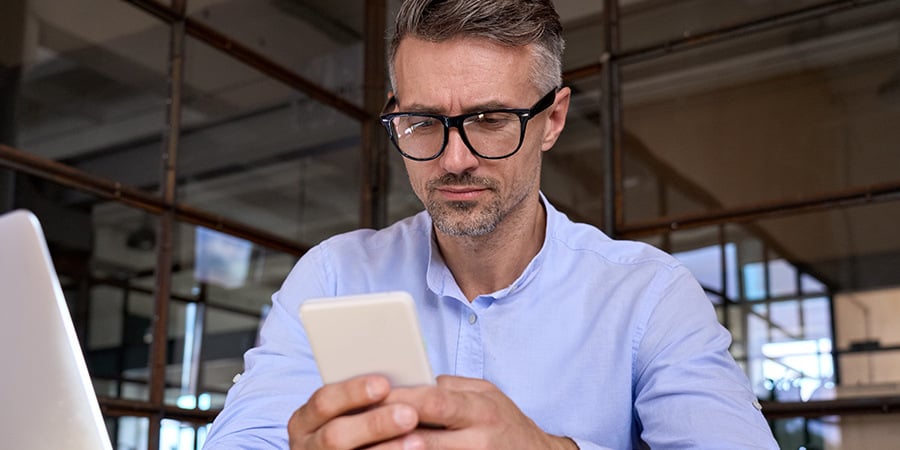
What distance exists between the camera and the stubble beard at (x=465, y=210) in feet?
3.89

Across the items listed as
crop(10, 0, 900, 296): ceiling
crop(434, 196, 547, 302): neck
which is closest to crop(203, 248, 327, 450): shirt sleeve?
crop(434, 196, 547, 302): neck

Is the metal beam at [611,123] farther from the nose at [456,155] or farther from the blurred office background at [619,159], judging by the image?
the nose at [456,155]

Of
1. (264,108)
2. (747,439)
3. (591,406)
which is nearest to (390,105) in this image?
(591,406)

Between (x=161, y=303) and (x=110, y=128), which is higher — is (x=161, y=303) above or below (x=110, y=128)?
below

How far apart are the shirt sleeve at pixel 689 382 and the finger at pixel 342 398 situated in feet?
1.48

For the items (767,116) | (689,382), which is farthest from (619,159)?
(689,382)

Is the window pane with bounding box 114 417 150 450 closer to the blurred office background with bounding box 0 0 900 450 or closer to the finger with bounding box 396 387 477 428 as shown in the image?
the blurred office background with bounding box 0 0 900 450

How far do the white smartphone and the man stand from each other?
0.41 metres

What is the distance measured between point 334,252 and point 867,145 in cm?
192

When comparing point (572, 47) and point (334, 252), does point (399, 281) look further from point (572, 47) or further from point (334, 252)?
point (572, 47)

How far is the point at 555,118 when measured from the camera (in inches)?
54.7

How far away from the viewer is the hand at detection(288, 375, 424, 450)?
0.72 meters

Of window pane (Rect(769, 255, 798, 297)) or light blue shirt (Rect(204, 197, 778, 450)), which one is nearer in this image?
light blue shirt (Rect(204, 197, 778, 450))

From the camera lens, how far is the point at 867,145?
106 inches
